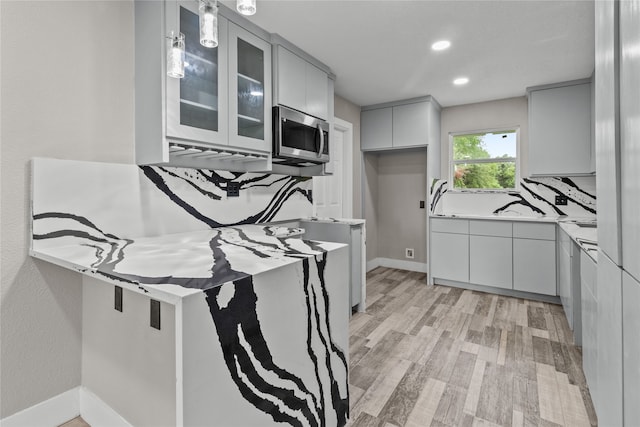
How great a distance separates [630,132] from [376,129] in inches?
153

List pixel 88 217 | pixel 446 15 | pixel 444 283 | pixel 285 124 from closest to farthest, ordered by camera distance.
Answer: pixel 88 217
pixel 446 15
pixel 285 124
pixel 444 283

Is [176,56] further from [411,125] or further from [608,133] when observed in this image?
[411,125]

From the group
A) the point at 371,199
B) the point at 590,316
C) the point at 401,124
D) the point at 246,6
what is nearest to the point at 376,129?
the point at 401,124

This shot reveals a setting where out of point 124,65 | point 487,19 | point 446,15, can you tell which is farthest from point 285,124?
point 487,19

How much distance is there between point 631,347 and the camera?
73 cm

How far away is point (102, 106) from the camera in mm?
1838

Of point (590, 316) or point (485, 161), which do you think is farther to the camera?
point (485, 161)

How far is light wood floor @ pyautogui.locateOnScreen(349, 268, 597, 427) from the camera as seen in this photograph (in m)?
1.74

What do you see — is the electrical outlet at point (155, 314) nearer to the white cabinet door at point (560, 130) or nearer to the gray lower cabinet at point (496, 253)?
the gray lower cabinet at point (496, 253)

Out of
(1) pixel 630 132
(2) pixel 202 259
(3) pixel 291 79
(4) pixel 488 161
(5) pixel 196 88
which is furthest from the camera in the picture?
(4) pixel 488 161

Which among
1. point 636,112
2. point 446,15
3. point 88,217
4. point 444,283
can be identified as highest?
point 446,15

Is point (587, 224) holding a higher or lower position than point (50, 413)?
higher

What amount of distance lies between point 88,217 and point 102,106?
0.63m

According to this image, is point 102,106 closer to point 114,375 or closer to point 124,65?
point 124,65
